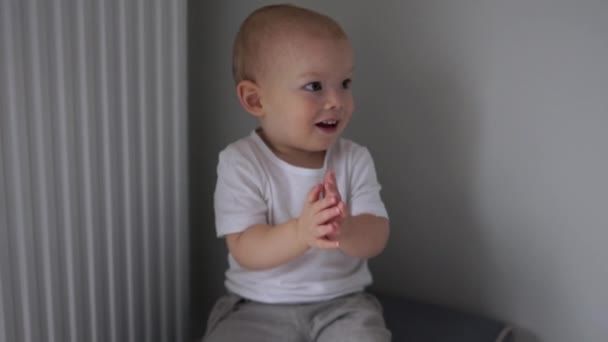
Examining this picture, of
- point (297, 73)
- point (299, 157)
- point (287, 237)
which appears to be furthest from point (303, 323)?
point (297, 73)

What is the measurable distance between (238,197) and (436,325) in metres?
0.44

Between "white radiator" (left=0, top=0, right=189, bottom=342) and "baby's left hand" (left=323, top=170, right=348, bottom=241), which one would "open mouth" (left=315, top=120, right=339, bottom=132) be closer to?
"baby's left hand" (left=323, top=170, right=348, bottom=241)

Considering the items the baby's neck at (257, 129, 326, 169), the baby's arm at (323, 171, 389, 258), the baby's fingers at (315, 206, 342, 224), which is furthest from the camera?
the baby's neck at (257, 129, 326, 169)

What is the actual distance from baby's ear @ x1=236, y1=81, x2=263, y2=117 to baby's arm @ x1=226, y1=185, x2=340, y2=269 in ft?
0.64

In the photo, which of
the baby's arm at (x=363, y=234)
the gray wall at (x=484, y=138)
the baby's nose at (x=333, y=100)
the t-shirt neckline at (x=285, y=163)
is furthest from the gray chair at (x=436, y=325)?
the baby's nose at (x=333, y=100)

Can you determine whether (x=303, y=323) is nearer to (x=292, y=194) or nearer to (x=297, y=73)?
(x=292, y=194)

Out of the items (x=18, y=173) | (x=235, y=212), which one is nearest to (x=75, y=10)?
(x=18, y=173)

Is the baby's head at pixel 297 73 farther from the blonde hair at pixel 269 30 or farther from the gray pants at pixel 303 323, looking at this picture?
the gray pants at pixel 303 323

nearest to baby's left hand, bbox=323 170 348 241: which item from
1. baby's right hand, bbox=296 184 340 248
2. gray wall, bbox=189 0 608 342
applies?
baby's right hand, bbox=296 184 340 248

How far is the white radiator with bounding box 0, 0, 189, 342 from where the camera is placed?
0.90 m

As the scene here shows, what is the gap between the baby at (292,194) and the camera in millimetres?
960

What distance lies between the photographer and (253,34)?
0.99m

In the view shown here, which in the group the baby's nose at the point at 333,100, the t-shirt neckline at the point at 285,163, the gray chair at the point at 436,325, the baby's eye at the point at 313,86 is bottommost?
the gray chair at the point at 436,325

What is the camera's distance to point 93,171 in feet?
3.31
